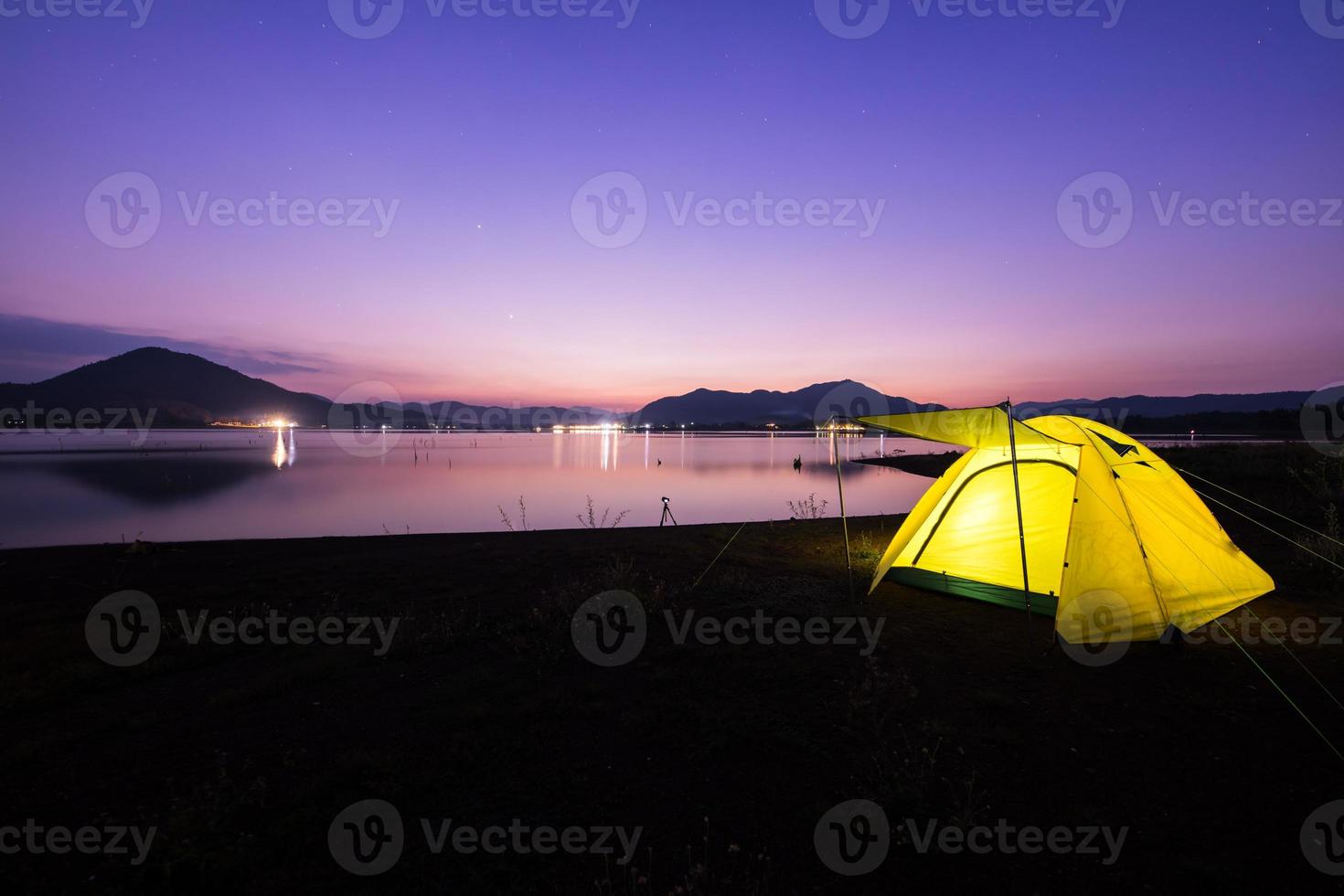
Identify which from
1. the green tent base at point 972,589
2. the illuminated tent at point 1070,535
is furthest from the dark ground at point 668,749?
the illuminated tent at point 1070,535

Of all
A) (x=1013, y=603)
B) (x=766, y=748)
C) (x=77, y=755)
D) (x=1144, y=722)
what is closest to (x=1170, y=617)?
(x=1013, y=603)

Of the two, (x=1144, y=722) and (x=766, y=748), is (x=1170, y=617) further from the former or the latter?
(x=766, y=748)

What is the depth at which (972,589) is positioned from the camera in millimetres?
8812

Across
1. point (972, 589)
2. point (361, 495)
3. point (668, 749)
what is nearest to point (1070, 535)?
point (972, 589)

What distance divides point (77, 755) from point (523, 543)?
902cm

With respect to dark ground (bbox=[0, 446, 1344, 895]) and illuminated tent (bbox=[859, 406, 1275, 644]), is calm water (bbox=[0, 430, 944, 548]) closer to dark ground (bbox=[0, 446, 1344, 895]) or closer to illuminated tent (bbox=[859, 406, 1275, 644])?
illuminated tent (bbox=[859, 406, 1275, 644])

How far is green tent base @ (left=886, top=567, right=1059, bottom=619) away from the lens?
8.00 m

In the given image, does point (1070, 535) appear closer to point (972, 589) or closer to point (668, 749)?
point (972, 589)

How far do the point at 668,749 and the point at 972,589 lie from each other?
20.2 feet

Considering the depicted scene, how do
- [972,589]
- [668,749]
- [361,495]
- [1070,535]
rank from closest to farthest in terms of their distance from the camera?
[668,749] → [1070,535] → [972,589] → [361,495]

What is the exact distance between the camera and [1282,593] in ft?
29.2

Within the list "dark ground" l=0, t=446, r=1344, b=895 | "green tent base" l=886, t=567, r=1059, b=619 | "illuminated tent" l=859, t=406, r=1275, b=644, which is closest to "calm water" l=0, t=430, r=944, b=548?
"green tent base" l=886, t=567, r=1059, b=619

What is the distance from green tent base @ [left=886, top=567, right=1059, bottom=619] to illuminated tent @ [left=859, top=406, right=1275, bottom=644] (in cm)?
2

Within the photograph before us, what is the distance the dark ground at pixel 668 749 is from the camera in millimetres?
3490
